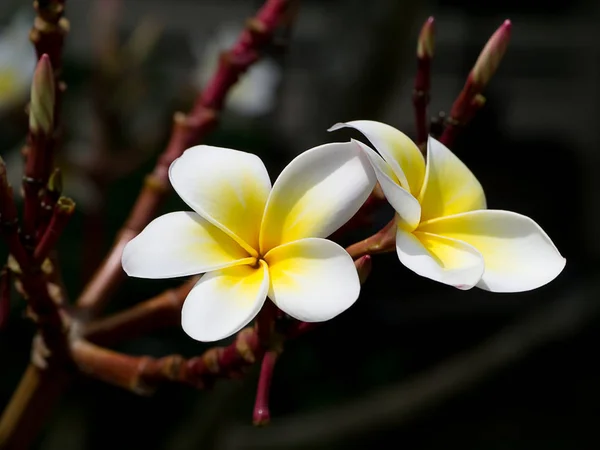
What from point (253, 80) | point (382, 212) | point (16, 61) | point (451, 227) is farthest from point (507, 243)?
point (253, 80)

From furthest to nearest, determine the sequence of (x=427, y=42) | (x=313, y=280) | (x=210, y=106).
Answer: (x=210, y=106)
(x=427, y=42)
(x=313, y=280)

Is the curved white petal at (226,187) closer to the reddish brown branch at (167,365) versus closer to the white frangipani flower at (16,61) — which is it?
the reddish brown branch at (167,365)

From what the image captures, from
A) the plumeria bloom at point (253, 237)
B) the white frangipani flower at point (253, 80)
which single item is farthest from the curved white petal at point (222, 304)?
the white frangipani flower at point (253, 80)

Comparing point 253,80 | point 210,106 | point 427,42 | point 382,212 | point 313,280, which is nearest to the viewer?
point 313,280

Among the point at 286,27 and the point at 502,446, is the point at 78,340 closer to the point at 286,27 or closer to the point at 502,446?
the point at 286,27

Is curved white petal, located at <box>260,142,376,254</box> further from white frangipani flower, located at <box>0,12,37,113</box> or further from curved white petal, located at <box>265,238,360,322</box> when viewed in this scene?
white frangipani flower, located at <box>0,12,37,113</box>

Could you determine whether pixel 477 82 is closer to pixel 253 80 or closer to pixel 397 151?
pixel 397 151

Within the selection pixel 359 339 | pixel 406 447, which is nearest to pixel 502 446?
pixel 406 447
